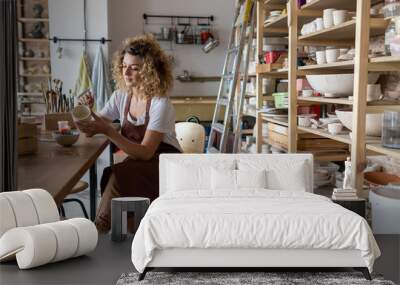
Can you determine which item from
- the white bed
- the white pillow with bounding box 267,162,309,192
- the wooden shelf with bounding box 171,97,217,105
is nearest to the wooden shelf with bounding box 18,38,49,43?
the wooden shelf with bounding box 171,97,217,105

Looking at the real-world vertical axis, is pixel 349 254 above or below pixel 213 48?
below

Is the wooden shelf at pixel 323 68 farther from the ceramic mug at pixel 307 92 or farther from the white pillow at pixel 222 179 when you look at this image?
the white pillow at pixel 222 179

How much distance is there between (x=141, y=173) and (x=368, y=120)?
1087 millimetres

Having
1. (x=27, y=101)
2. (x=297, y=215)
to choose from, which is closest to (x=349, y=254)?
(x=297, y=215)

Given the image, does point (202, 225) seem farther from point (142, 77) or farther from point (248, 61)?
point (248, 61)

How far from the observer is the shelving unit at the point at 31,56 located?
6.65 m

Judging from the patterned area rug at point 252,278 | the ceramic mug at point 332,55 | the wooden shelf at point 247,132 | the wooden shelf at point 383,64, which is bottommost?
the patterned area rug at point 252,278

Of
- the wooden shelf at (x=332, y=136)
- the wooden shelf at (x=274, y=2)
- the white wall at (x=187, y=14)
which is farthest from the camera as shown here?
the white wall at (x=187, y=14)

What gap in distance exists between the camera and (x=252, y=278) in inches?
46.5

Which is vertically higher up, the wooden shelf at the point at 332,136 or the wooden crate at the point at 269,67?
the wooden crate at the point at 269,67

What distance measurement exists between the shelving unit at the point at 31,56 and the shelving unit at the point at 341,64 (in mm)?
3496

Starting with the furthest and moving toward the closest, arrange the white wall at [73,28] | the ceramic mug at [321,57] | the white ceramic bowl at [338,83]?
the white wall at [73,28]
the ceramic mug at [321,57]
the white ceramic bowl at [338,83]

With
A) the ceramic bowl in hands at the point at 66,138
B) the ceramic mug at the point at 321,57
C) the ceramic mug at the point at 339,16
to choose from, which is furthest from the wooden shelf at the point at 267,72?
the ceramic bowl in hands at the point at 66,138

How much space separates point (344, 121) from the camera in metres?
2.52
